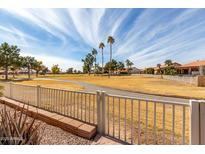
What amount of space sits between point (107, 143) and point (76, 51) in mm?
8332

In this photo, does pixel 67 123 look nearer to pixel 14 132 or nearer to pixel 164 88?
pixel 14 132

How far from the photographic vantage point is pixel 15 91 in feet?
16.5

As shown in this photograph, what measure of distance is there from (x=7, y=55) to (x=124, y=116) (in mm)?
23055

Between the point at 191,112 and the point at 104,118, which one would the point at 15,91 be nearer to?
the point at 104,118

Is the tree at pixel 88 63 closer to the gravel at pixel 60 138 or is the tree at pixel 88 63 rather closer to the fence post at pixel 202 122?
the gravel at pixel 60 138

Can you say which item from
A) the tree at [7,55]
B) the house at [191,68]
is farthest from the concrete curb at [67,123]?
the house at [191,68]

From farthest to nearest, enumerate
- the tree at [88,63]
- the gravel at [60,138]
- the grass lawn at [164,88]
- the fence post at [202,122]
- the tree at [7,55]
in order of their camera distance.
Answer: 1. the tree at [88,63]
2. the tree at [7,55]
3. the grass lawn at [164,88]
4. the gravel at [60,138]
5. the fence post at [202,122]

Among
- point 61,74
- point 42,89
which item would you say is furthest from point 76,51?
point 61,74

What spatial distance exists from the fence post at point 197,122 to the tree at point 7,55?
77.3 ft

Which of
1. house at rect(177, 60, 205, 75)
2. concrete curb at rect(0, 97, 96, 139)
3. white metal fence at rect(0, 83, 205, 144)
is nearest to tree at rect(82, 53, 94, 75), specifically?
house at rect(177, 60, 205, 75)

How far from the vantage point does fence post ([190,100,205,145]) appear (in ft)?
5.32

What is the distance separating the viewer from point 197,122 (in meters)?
1.65

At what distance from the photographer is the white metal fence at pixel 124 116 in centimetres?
170

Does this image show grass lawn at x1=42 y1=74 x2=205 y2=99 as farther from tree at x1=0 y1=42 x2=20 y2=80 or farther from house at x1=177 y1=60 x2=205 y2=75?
house at x1=177 y1=60 x2=205 y2=75
